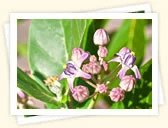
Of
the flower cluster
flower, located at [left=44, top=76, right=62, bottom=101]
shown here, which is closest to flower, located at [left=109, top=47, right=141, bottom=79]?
the flower cluster

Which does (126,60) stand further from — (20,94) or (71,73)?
(20,94)

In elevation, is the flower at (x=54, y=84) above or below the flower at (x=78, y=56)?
below

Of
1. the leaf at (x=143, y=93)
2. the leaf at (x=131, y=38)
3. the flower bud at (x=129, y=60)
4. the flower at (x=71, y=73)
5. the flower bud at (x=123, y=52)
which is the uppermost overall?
the leaf at (x=131, y=38)

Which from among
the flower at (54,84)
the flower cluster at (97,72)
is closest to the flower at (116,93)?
the flower cluster at (97,72)
